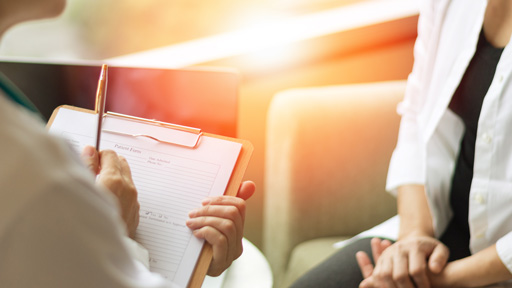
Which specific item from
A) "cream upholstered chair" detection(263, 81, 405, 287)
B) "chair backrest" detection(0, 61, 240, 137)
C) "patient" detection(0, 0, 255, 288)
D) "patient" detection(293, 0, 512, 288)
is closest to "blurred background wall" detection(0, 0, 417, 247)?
"cream upholstered chair" detection(263, 81, 405, 287)

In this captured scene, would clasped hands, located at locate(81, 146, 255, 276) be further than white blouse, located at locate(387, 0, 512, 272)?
No

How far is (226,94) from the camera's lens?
1056 mm

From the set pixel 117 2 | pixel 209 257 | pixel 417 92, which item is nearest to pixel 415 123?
Result: pixel 417 92

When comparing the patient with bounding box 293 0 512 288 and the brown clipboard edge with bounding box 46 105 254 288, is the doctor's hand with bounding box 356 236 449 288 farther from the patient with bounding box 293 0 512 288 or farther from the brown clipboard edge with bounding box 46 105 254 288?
the brown clipboard edge with bounding box 46 105 254 288

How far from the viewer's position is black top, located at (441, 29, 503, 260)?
2.72ft

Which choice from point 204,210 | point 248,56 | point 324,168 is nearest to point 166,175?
point 204,210

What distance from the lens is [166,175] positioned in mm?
628

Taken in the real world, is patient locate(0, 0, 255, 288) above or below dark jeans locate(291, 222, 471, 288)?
above

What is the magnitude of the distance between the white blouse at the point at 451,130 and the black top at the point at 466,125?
0.02m

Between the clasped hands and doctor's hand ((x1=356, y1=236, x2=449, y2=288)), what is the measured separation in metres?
0.30

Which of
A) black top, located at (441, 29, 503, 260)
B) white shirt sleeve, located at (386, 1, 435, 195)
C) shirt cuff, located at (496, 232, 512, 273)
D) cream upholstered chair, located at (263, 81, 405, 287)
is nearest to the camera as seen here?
shirt cuff, located at (496, 232, 512, 273)

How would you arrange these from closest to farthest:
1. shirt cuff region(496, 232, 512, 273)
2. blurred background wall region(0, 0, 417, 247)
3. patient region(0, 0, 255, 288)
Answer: patient region(0, 0, 255, 288)
shirt cuff region(496, 232, 512, 273)
blurred background wall region(0, 0, 417, 247)

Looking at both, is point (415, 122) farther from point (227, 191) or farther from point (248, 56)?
point (248, 56)

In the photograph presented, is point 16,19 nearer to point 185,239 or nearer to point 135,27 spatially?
point 185,239
